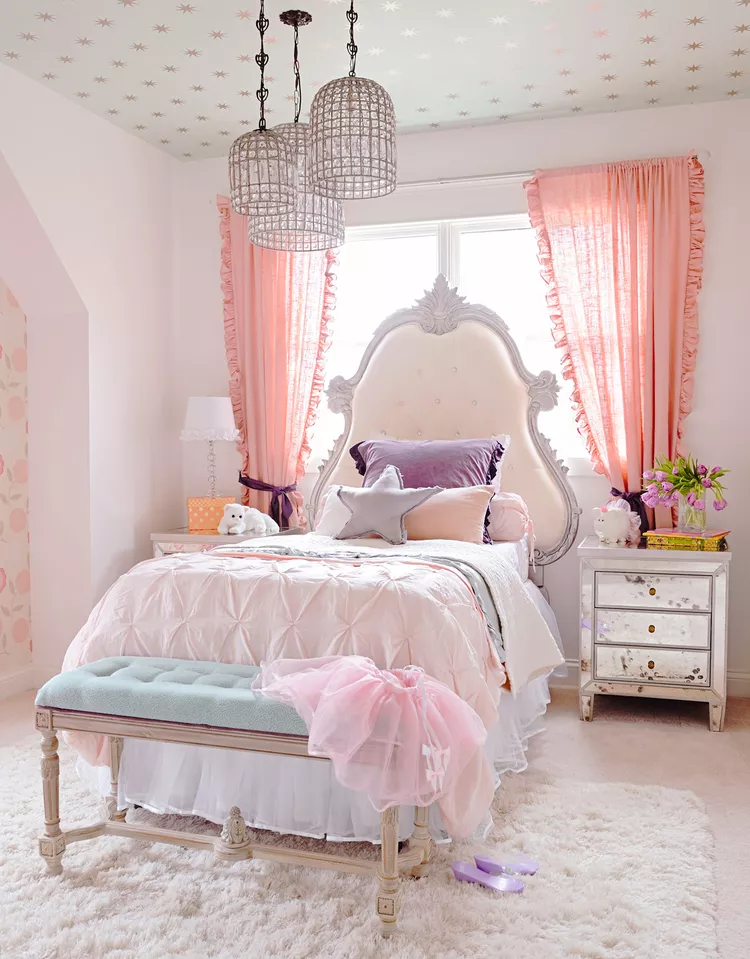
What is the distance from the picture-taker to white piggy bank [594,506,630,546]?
3.68 m

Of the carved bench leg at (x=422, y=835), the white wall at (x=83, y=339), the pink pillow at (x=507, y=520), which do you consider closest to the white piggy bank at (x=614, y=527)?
the pink pillow at (x=507, y=520)

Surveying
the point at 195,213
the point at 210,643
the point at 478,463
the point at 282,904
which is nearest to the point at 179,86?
the point at 195,213

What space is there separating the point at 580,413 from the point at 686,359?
1.74 ft

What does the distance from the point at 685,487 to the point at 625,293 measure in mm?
993

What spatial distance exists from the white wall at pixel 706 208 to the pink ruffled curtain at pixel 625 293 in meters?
0.10

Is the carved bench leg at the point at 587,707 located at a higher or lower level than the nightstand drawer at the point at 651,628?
lower

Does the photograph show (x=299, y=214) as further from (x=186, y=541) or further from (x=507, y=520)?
(x=186, y=541)

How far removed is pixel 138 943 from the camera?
6.38 feet

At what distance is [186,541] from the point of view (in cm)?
426

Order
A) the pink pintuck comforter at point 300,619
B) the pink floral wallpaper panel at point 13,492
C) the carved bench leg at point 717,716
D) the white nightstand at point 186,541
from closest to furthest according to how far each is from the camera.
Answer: the pink pintuck comforter at point 300,619 < the carved bench leg at point 717,716 < the pink floral wallpaper panel at point 13,492 < the white nightstand at point 186,541

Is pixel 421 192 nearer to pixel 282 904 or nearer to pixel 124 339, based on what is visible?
pixel 124 339

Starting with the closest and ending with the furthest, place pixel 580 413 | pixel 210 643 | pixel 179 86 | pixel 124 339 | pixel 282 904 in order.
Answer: pixel 282 904 → pixel 210 643 → pixel 179 86 → pixel 580 413 → pixel 124 339

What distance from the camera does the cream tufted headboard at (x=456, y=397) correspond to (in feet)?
13.5

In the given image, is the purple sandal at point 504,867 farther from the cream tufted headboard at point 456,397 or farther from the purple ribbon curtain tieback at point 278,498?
the purple ribbon curtain tieback at point 278,498
